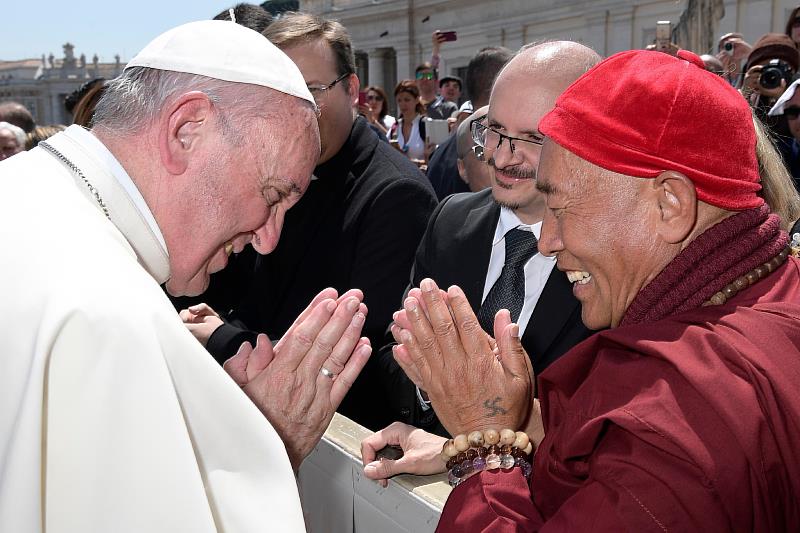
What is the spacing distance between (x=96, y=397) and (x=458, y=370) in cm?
85

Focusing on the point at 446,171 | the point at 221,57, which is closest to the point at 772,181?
the point at 221,57

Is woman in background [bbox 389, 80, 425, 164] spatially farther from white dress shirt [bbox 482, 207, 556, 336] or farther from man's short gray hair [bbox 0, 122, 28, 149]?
white dress shirt [bbox 482, 207, 556, 336]

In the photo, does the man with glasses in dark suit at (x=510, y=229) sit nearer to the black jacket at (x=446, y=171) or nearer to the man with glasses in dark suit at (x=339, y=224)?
the man with glasses in dark suit at (x=339, y=224)

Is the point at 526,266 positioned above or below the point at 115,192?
below

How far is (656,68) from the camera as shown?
1.55 metres

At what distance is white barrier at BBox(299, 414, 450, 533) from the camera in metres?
1.88

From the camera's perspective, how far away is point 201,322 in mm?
2959

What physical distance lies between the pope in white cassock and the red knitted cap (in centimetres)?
74

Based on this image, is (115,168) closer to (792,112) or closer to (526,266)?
(526,266)

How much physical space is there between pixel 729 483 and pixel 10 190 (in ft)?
4.55

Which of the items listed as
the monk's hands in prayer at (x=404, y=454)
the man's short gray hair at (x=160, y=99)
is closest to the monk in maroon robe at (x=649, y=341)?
the monk's hands in prayer at (x=404, y=454)

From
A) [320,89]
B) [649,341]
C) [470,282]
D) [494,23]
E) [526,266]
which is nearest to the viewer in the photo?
[649,341]

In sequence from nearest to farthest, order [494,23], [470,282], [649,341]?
[649,341] → [470,282] → [494,23]

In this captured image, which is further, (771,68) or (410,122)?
(410,122)
